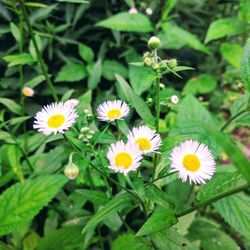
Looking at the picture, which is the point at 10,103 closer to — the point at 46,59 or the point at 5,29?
the point at 5,29

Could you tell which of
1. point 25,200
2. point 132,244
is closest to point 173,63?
point 132,244

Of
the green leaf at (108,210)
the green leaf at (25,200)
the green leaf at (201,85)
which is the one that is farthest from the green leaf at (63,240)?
the green leaf at (201,85)

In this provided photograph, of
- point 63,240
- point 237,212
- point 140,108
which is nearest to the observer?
point 140,108

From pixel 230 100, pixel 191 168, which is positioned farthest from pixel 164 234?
pixel 230 100

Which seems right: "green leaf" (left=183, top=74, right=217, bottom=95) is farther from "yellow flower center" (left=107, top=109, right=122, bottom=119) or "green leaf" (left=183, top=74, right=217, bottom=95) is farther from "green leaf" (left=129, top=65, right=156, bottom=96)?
"yellow flower center" (left=107, top=109, right=122, bottom=119)

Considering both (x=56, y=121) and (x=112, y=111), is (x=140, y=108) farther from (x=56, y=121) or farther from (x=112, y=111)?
(x=56, y=121)

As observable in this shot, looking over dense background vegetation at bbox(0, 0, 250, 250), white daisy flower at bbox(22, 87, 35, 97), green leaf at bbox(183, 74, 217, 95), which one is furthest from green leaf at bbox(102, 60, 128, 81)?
white daisy flower at bbox(22, 87, 35, 97)

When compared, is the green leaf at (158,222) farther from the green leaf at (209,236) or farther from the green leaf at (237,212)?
the green leaf at (209,236)
